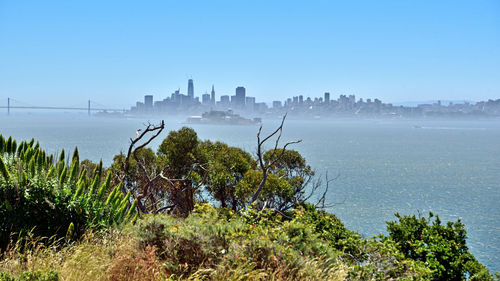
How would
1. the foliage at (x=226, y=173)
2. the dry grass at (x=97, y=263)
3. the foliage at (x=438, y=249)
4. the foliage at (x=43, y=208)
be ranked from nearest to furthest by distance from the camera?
the dry grass at (x=97, y=263) < the foliage at (x=43, y=208) < the foliage at (x=438, y=249) < the foliage at (x=226, y=173)

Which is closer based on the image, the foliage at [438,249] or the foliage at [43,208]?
the foliage at [43,208]

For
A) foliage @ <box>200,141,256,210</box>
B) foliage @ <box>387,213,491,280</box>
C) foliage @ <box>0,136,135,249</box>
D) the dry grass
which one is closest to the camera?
the dry grass

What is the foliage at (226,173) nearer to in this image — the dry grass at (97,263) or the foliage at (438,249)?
the foliage at (438,249)

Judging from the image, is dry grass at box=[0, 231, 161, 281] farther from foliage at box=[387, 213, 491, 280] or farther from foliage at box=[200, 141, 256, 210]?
foliage at box=[200, 141, 256, 210]

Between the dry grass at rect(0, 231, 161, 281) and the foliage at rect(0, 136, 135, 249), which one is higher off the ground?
the foliage at rect(0, 136, 135, 249)

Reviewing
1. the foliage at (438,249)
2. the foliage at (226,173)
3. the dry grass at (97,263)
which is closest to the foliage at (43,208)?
the dry grass at (97,263)

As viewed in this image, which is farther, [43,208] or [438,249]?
[438,249]

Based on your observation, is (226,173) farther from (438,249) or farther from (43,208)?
(438,249)

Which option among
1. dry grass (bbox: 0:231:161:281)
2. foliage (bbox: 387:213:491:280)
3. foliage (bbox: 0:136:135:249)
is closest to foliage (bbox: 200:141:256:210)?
foliage (bbox: 387:213:491:280)

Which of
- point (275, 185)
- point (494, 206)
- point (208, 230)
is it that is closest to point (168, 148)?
point (275, 185)

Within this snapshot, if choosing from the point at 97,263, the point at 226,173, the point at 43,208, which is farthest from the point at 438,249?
the point at 226,173

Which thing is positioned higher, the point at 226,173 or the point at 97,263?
the point at 97,263

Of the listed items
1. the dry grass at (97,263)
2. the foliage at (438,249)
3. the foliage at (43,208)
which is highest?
the foliage at (43,208)

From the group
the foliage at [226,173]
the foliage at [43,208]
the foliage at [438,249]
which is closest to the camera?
the foliage at [43,208]
